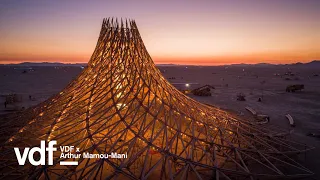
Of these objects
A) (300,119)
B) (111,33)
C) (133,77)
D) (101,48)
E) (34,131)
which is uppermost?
(111,33)

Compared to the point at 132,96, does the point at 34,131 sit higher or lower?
lower

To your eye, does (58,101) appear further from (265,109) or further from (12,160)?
(265,109)

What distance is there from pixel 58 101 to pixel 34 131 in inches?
110

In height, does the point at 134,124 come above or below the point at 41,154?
above

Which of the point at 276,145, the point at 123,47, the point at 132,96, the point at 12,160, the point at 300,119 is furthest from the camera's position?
the point at 300,119

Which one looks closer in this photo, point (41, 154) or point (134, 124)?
point (41, 154)

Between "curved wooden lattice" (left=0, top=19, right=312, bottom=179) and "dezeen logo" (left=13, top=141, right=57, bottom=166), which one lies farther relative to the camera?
"curved wooden lattice" (left=0, top=19, right=312, bottom=179)

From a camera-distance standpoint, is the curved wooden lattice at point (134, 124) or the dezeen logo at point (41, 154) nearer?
the dezeen logo at point (41, 154)

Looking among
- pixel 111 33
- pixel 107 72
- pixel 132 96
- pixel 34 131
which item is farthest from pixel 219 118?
pixel 34 131

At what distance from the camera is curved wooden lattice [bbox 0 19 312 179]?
12.0 meters

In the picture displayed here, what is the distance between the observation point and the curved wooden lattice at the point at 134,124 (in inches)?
471

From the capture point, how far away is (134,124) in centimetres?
1450

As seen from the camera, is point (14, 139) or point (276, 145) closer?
point (14, 139)

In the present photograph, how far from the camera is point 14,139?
1285 centimetres
